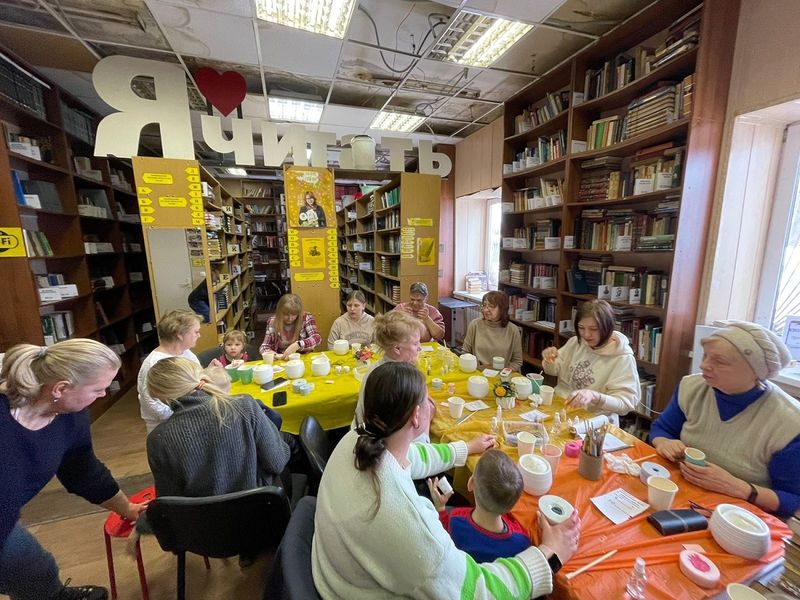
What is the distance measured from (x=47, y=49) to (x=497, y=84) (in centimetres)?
404

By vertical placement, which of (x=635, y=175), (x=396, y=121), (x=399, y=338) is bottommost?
(x=399, y=338)

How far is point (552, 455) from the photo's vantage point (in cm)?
127

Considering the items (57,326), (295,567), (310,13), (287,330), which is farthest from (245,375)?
(310,13)

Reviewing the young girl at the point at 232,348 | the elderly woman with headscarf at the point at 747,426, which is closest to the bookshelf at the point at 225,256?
the young girl at the point at 232,348

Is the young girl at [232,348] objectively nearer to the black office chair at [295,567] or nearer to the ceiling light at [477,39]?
the black office chair at [295,567]

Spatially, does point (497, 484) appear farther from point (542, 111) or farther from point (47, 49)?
point (47, 49)

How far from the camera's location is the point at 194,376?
1.33 meters

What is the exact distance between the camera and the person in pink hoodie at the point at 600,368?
1.71m

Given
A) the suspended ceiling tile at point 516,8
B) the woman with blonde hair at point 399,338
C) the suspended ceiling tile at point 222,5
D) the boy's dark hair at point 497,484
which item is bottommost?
the boy's dark hair at point 497,484

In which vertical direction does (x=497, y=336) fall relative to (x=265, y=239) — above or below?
below

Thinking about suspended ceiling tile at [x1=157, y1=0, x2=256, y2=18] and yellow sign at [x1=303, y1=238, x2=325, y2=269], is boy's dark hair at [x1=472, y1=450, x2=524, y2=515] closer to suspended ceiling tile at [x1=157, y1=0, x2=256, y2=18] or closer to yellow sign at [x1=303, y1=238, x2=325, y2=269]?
suspended ceiling tile at [x1=157, y1=0, x2=256, y2=18]

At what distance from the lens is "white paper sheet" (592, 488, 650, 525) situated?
1.05m

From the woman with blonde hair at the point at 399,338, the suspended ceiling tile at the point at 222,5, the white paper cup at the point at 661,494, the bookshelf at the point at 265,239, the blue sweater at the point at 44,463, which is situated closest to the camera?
the white paper cup at the point at 661,494

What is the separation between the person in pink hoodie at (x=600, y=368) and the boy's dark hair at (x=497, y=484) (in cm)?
87
